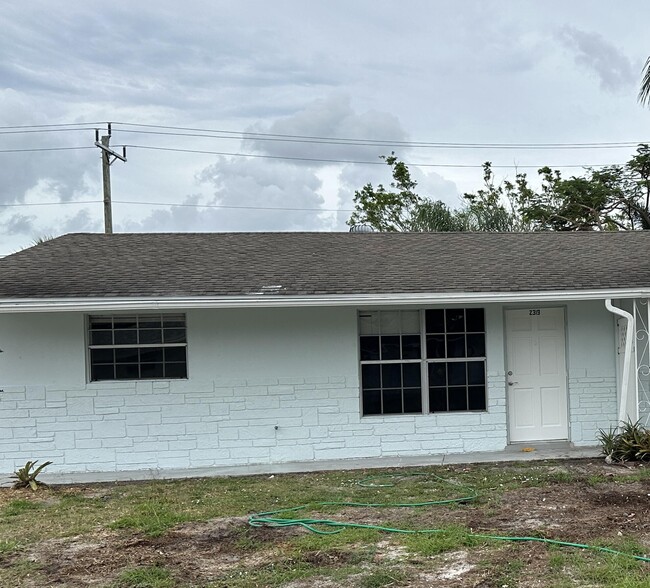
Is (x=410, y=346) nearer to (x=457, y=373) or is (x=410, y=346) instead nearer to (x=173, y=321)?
(x=457, y=373)

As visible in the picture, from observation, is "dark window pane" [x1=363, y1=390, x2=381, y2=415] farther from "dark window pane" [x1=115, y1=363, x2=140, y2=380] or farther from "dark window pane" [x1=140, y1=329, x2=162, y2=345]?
"dark window pane" [x1=115, y1=363, x2=140, y2=380]

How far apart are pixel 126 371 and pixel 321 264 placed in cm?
330

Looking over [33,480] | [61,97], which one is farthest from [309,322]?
[61,97]

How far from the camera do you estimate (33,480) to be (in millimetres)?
8523

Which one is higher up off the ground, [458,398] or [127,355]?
[127,355]

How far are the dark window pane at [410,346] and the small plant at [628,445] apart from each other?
9.05 feet

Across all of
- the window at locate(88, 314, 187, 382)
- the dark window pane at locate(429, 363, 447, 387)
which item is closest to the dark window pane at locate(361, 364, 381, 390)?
the dark window pane at locate(429, 363, 447, 387)

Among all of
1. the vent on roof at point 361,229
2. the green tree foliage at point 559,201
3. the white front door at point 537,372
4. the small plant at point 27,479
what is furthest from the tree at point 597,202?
the small plant at point 27,479

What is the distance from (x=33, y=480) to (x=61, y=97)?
11.6m

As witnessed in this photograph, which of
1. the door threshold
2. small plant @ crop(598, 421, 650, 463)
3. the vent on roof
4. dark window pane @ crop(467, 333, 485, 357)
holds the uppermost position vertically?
the vent on roof

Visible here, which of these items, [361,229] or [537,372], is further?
[361,229]

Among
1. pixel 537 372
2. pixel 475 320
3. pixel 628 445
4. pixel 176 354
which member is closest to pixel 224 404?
pixel 176 354

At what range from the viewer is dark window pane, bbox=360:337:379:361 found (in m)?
9.84

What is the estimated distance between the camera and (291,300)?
8969 mm
